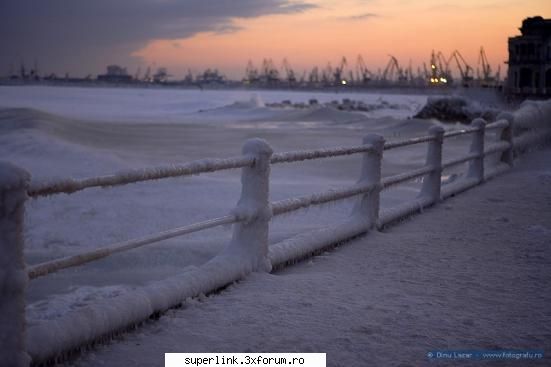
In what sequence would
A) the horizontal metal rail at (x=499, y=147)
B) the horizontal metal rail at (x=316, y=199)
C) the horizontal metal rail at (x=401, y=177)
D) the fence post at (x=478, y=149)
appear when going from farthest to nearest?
the horizontal metal rail at (x=499, y=147)
the fence post at (x=478, y=149)
the horizontal metal rail at (x=401, y=177)
the horizontal metal rail at (x=316, y=199)

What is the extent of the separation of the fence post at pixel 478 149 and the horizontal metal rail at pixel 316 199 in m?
4.93

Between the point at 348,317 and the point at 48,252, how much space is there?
8513 mm

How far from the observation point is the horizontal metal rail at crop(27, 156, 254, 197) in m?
3.41

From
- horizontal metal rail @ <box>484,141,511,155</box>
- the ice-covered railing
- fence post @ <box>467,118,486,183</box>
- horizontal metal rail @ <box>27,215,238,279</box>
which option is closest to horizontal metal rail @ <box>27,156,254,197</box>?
the ice-covered railing

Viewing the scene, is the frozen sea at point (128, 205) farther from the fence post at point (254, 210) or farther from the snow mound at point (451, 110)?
the snow mound at point (451, 110)

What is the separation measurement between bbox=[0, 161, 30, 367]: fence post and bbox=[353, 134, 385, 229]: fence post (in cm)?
464

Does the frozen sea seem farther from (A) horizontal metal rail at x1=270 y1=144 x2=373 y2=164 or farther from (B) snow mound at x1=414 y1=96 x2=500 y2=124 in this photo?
(B) snow mound at x1=414 y1=96 x2=500 y2=124

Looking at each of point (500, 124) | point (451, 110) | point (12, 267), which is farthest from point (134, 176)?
point (451, 110)

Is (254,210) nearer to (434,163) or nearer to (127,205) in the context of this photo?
(434,163)

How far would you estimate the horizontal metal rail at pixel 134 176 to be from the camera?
341cm

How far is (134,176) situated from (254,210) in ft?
4.63

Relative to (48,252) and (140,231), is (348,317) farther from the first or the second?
(140,231)

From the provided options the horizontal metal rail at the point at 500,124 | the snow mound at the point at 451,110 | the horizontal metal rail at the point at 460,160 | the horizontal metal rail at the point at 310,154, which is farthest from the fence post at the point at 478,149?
the snow mound at the point at 451,110

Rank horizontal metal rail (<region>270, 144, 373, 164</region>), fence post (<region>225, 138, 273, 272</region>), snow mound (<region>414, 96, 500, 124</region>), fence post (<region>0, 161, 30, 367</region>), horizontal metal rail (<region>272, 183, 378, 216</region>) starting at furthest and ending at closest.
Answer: snow mound (<region>414, 96, 500, 124</region>)
horizontal metal rail (<region>272, 183, 378, 216</region>)
horizontal metal rail (<region>270, 144, 373, 164</region>)
fence post (<region>225, 138, 273, 272</region>)
fence post (<region>0, 161, 30, 367</region>)
